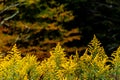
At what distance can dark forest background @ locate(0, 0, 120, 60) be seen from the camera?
17219 mm

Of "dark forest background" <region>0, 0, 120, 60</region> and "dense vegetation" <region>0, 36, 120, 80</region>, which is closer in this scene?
"dense vegetation" <region>0, 36, 120, 80</region>

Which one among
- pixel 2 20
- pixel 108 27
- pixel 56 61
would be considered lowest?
pixel 108 27

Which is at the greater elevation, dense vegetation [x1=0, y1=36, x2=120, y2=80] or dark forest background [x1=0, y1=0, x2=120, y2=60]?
dense vegetation [x1=0, y1=36, x2=120, y2=80]

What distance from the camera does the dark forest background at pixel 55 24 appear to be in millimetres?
17219

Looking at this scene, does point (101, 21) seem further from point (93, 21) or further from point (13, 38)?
point (13, 38)

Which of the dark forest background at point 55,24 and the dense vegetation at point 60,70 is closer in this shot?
the dense vegetation at point 60,70

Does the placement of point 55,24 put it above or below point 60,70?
below

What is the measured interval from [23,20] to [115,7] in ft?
13.4

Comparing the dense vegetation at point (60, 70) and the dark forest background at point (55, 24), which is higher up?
the dense vegetation at point (60, 70)

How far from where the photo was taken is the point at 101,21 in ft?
65.0

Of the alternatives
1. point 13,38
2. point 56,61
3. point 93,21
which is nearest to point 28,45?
point 13,38

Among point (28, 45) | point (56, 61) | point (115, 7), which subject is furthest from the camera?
point (115, 7)

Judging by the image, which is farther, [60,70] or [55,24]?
[55,24]

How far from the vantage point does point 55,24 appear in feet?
57.4
